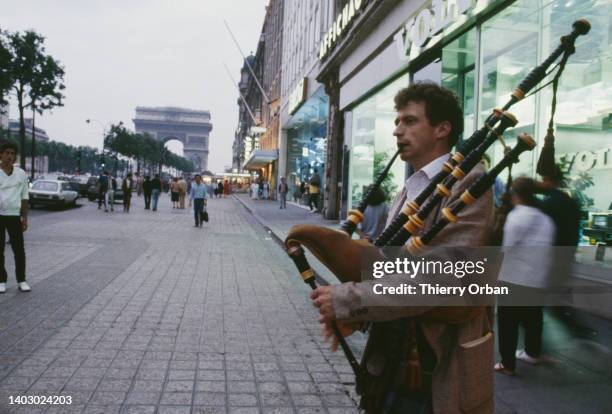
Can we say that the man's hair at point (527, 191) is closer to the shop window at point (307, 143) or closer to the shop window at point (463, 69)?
the shop window at point (463, 69)

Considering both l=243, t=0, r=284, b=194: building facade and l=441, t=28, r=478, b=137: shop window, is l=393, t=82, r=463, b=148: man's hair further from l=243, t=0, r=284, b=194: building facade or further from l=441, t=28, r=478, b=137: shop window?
l=243, t=0, r=284, b=194: building facade

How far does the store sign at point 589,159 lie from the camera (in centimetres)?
716

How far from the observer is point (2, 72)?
3000cm

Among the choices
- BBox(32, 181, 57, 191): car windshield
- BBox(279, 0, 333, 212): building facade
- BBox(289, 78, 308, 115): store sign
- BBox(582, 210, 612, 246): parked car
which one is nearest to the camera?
BBox(582, 210, 612, 246): parked car

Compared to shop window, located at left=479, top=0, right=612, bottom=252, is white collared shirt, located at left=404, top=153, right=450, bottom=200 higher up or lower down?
lower down

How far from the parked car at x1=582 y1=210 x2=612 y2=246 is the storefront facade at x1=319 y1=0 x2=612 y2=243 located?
0.12 m

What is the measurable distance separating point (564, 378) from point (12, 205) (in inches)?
257

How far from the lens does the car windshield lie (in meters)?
26.1

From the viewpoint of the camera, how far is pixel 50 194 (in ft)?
83.5

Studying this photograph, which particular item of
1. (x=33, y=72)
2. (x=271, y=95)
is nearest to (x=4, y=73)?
(x=33, y=72)

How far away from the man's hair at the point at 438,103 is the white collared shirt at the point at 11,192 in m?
6.48

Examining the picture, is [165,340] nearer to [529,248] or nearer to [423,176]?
[529,248]

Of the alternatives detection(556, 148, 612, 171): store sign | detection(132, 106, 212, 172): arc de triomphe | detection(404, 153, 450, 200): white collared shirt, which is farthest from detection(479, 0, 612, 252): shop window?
detection(132, 106, 212, 172): arc de triomphe

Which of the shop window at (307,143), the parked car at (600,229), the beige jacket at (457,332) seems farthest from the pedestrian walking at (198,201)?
the beige jacket at (457,332)
